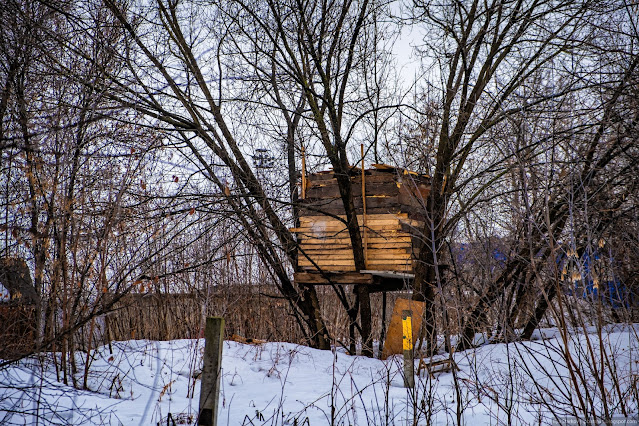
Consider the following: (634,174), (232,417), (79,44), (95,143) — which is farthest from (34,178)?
(634,174)

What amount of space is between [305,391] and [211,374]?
96.2 inches

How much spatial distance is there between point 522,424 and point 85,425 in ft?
12.9

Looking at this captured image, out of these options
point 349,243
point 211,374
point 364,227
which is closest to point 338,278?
point 349,243

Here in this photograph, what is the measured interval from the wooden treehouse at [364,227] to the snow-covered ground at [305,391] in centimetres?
139

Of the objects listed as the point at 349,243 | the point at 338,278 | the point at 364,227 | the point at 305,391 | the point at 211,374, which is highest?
the point at 364,227

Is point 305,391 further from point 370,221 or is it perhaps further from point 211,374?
point 370,221

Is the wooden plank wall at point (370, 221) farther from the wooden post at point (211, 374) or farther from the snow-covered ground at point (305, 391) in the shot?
the wooden post at point (211, 374)

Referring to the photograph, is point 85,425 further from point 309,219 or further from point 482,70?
point 482,70

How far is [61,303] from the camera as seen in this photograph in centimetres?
544

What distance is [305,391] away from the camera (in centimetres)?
610

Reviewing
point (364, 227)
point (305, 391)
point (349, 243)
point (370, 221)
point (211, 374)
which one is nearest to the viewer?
point (211, 374)

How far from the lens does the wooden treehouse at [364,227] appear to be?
816 centimetres

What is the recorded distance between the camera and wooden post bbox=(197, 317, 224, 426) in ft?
12.5

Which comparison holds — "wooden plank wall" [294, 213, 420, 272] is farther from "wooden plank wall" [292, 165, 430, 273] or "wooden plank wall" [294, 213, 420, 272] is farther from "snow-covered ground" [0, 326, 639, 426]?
"snow-covered ground" [0, 326, 639, 426]
